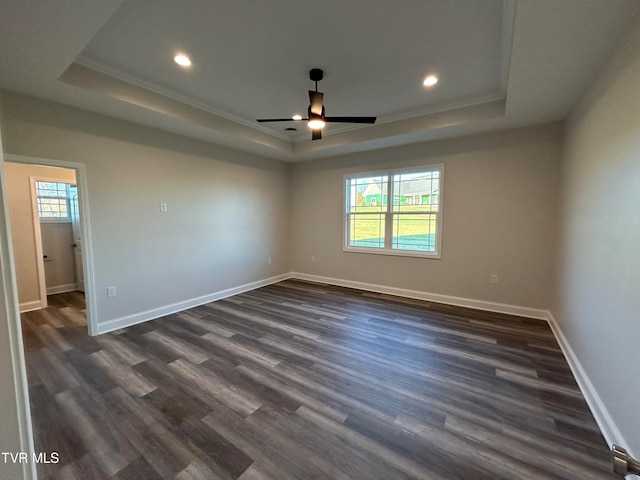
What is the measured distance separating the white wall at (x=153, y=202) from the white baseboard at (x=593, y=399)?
458 centimetres

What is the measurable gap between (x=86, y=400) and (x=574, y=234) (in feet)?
15.1

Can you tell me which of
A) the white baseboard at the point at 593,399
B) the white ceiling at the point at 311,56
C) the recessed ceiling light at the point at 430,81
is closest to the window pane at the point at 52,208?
the white ceiling at the point at 311,56

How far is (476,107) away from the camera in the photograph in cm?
345

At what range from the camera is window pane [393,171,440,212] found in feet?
14.6

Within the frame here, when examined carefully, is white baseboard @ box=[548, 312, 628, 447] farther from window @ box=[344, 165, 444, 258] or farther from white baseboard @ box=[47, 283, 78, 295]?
white baseboard @ box=[47, 283, 78, 295]

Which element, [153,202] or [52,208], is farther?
[52,208]

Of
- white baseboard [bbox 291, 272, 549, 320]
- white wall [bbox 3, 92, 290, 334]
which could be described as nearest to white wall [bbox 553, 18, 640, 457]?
white baseboard [bbox 291, 272, 549, 320]

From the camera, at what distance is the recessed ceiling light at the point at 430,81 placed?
2921 mm

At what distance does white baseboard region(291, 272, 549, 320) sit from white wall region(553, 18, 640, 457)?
3.35 feet

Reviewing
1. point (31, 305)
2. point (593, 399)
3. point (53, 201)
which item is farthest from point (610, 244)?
point (53, 201)

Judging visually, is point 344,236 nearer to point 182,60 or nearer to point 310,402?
point 310,402

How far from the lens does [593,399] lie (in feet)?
6.60

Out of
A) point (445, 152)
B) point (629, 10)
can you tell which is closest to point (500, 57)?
point (629, 10)

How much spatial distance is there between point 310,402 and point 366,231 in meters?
3.51
